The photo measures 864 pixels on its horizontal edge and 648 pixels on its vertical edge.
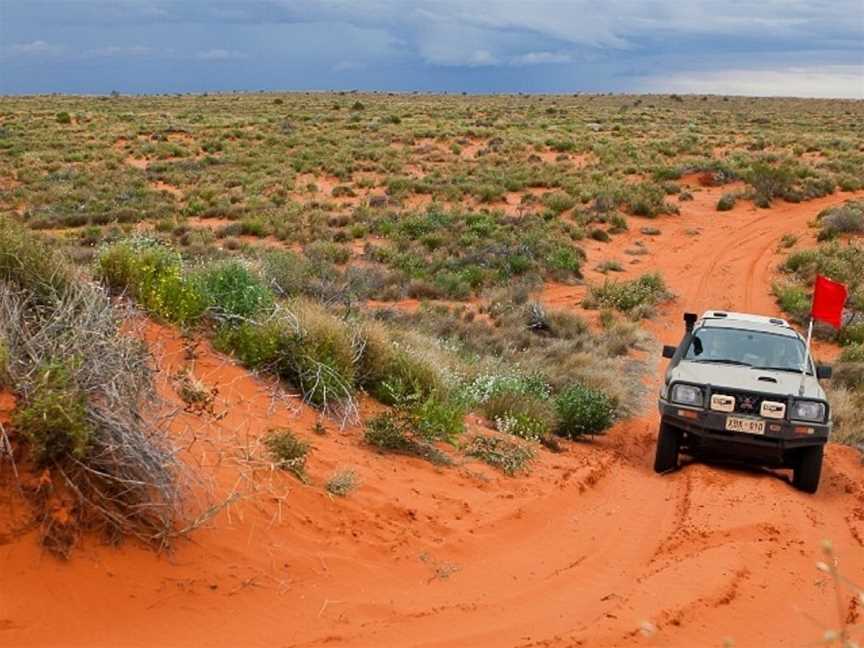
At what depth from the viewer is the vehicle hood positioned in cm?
861

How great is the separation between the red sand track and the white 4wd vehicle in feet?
0.93

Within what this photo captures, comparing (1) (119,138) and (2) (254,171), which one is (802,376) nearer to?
(2) (254,171)

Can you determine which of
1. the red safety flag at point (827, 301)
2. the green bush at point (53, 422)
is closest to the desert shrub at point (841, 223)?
the red safety flag at point (827, 301)

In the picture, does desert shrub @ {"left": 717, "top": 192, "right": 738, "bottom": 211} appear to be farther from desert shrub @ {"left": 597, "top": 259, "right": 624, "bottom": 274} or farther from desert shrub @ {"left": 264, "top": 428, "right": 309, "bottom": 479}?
desert shrub @ {"left": 264, "top": 428, "right": 309, "bottom": 479}

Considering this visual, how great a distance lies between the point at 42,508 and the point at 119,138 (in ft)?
120

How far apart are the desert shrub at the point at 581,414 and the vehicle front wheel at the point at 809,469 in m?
2.35

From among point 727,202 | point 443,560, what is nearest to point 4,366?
point 443,560

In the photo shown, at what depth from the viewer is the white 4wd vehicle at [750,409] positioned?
840 cm

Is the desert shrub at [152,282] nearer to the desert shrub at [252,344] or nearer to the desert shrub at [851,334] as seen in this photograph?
the desert shrub at [252,344]

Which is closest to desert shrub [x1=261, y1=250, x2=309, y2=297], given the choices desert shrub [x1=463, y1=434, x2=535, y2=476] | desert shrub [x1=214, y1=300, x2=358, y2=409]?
desert shrub [x1=214, y1=300, x2=358, y2=409]

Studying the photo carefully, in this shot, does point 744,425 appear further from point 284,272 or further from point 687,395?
point 284,272

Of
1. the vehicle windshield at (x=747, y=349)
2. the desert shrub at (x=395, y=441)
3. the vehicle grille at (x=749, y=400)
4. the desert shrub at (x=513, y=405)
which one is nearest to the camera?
the desert shrub at (x=395, y=441)

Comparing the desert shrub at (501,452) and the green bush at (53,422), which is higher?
the green bush at (53,422)

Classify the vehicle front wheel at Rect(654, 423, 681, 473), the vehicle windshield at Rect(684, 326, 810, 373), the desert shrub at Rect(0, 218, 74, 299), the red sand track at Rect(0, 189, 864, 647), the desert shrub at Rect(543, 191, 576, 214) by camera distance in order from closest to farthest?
1. the red sand track at Rect(0, 189, 864, 647)
2. the desert shrub at Rect(0, 218, 74, 299)
3. the vehicle front wheel at Rect(654, 423, 681, 473)
4. the vehicle windshield at Rect(684, 326, 810, 373)
5. the desert shrub at Rect(543, 191, 576, 214)
